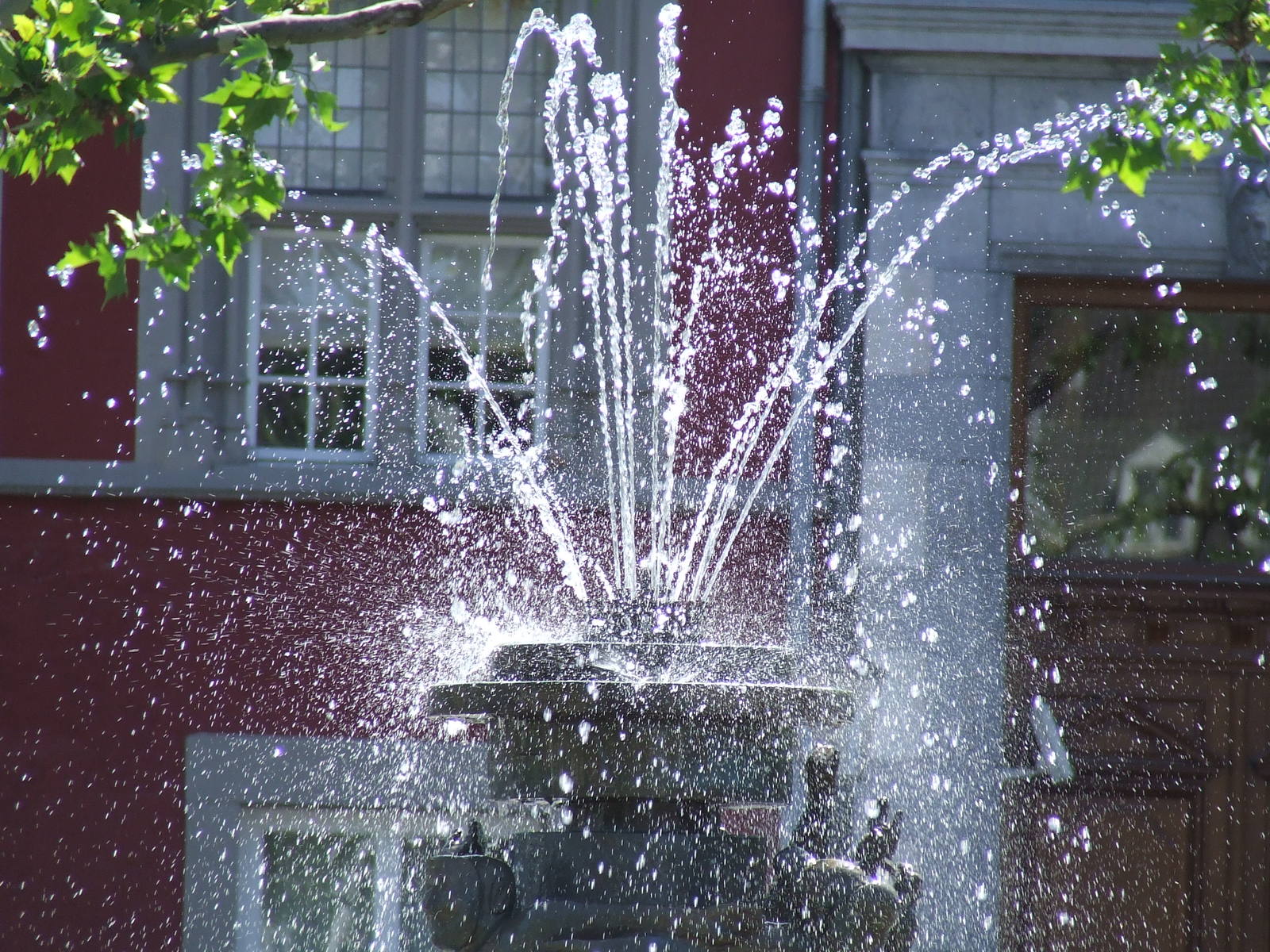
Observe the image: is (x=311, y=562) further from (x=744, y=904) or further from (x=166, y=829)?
(x=744, y=904)

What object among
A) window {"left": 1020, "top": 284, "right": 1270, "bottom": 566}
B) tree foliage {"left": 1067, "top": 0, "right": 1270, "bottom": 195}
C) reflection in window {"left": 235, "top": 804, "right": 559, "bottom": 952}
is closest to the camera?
tree foliage {"left": 1067, "top": 0, "right": 1270, "bottom": 195}

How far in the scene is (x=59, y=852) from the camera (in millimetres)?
6508

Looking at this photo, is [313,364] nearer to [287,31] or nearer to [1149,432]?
[287,31]

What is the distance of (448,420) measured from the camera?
22.9 feet

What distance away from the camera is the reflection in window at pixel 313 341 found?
6984mm

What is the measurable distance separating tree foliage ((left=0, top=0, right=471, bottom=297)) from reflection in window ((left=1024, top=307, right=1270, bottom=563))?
3.51 metres

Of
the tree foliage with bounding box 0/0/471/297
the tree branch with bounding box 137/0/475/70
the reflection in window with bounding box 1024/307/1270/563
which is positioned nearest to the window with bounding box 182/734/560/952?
the tree foliage with bounding box 0/0/471/297

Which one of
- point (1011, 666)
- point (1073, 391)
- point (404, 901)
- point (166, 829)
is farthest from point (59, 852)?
point (1073, 391)

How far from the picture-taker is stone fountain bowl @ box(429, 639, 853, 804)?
334 cm

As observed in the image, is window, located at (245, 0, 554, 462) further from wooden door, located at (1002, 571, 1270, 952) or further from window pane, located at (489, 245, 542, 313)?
wooden door, located at (1002, 571, 1270, 952)

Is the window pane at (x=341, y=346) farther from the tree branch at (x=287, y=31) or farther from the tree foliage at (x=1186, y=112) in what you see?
the tree foliage at (x=1186, y=112)

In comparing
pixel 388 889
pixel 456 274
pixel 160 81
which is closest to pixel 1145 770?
pixel 388 889

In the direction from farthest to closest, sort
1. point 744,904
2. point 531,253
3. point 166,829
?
point 531,253 → point 166,829 → point 744,904

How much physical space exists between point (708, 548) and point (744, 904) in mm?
3308
